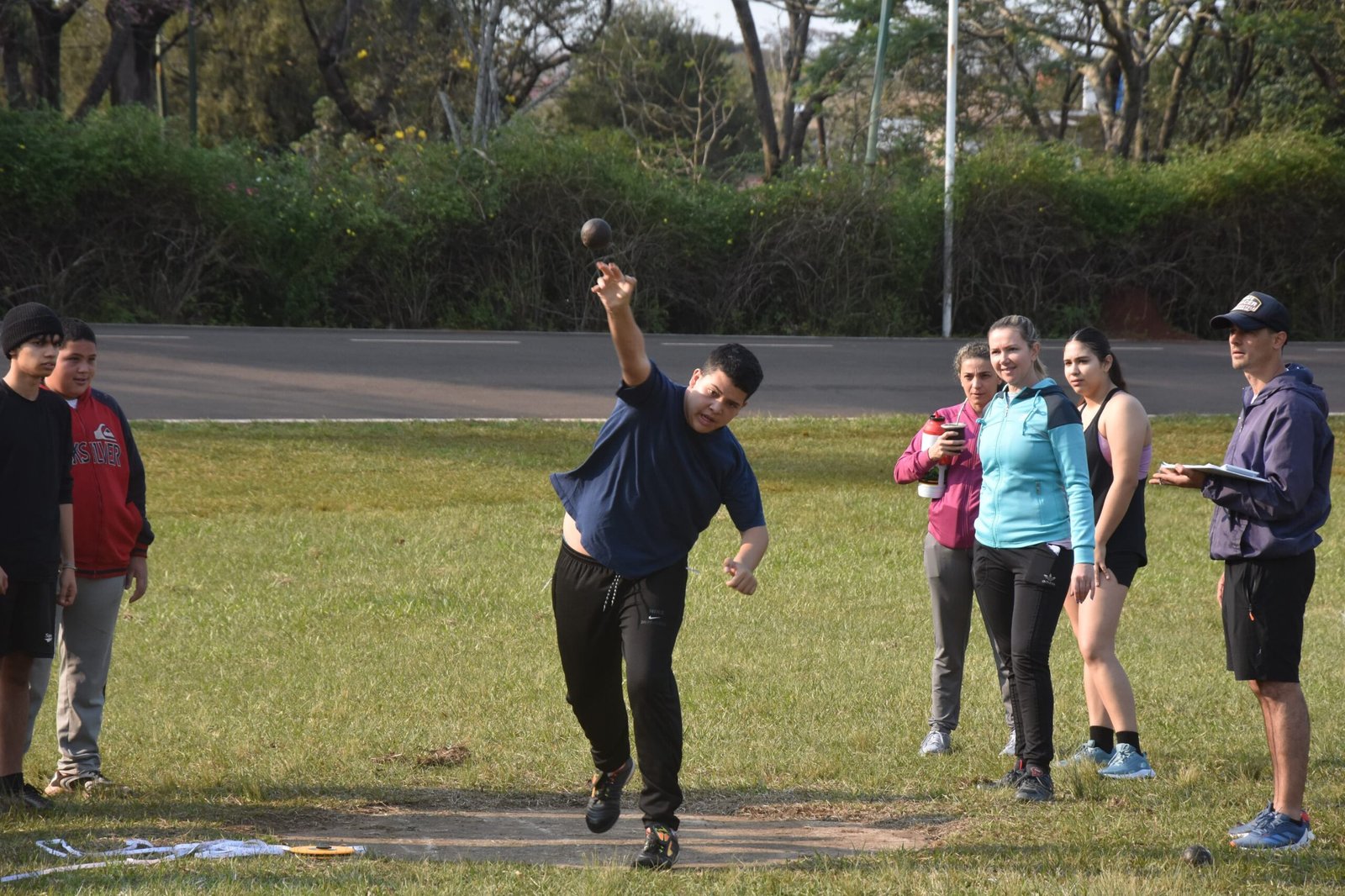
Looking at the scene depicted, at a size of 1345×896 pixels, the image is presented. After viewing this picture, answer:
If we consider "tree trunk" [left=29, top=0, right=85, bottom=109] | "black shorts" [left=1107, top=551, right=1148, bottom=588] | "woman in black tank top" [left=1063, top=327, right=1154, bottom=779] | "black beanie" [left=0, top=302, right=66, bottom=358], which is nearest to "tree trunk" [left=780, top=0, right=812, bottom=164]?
"tree trunk" [left=29, top=0, right=85, bottom=109]

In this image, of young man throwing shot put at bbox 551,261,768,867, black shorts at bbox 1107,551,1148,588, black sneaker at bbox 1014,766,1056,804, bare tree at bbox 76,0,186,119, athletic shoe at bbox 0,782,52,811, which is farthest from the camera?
bare tree at bbox 76,0,186,119

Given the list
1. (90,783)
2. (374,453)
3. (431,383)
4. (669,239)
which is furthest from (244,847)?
(669,239)

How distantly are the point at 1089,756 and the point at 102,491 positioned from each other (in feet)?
14.5

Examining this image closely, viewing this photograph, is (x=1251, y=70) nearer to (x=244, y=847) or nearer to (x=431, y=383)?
(x=431, y=383)

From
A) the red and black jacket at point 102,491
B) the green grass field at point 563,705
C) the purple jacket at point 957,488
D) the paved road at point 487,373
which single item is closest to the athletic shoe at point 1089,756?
the green grass field at point 563,705

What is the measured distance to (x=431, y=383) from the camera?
782 inches

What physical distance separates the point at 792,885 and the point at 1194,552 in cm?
820

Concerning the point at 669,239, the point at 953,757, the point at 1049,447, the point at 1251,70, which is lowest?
the point at 953,757

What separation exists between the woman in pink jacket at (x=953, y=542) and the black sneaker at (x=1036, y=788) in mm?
526

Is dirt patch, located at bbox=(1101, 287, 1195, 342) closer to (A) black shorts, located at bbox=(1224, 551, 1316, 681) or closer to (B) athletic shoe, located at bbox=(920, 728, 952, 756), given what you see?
(B) athletic shoe, located at bbox=(920, 728, 952, 756)

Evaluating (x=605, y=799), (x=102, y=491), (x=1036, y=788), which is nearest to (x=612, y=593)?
(x=605, y=799)

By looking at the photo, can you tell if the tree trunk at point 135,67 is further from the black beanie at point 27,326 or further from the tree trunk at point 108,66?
the black beanie at point 27,326

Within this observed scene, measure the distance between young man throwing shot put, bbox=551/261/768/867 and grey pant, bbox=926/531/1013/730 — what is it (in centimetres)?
175

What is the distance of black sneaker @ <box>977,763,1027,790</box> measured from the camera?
5.98 metres
